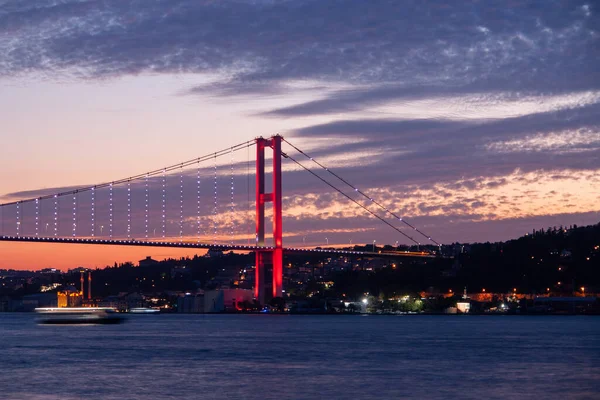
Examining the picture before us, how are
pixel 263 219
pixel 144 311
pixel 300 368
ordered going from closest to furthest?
pixel 300 368
pixel 263 219
pixel 144 311

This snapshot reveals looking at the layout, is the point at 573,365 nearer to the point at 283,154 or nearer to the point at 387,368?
the point at 387,368

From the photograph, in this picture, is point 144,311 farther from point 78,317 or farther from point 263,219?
point 263,219

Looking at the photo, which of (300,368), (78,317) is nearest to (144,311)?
(78,317)

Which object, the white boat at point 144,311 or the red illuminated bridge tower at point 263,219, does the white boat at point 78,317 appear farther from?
the white boat at point 144,311

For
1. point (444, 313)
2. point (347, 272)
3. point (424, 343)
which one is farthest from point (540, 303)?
point (424, 343)

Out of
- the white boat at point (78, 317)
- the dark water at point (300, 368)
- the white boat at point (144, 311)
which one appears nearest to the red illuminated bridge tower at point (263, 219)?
the white boat at point (78, 317)

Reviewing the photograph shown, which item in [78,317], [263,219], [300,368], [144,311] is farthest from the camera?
[144,311]
